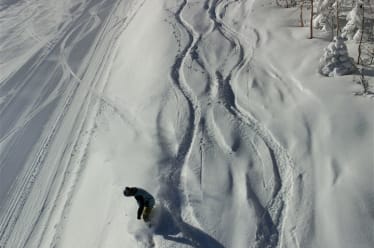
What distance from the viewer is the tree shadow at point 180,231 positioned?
7.83m

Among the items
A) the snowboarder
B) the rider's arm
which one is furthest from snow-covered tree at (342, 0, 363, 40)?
the rider's arm

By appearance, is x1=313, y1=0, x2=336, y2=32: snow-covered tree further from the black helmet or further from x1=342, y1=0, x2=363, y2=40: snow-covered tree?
the black helmet

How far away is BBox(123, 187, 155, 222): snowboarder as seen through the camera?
7.79 metres

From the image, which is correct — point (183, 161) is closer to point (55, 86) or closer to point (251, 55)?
point (251, 55)

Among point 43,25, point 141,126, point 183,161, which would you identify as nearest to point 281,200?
point 183,161

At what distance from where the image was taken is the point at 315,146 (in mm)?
8945

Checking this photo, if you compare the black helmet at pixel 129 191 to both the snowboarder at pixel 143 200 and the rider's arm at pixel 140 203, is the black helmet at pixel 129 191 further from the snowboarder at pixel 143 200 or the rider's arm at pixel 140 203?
the rider's arm at pixel 140 203

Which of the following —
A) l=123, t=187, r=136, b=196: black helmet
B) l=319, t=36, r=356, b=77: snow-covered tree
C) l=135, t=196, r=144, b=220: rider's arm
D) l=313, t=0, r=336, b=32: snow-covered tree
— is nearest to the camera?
l=123, t=187, r=136, b=196: black helmet

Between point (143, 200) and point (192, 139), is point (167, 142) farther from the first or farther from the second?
point (143, 200)

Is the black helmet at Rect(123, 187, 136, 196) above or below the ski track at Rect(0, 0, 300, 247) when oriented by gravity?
above

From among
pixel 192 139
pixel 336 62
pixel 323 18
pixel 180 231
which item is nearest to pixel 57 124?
pixel 192 139

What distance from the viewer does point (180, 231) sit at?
8125mm

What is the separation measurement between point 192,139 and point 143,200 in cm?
247

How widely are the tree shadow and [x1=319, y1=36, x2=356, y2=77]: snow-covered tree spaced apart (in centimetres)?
521
